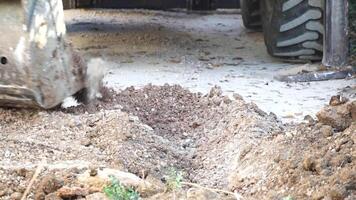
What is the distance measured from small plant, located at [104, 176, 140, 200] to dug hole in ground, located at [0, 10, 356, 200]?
0.06 metres

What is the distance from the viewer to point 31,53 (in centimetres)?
272

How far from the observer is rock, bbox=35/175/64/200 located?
6.45ft

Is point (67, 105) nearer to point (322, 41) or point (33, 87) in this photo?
point (33, 87)

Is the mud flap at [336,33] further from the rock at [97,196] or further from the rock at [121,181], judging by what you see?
the rock at [97,196]

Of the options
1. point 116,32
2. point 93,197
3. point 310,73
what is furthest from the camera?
point 116,32

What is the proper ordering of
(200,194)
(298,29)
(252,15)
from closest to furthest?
(200,194) → (298,29) → (252,15)

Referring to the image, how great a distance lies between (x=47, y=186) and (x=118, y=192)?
0.26 meters

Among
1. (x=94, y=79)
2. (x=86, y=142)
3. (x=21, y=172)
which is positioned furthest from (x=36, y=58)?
(x=21, y=172)

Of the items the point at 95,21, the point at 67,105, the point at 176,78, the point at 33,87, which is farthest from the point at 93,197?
the point at 95,21

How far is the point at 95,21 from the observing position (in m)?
7.25

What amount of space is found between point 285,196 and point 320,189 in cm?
11

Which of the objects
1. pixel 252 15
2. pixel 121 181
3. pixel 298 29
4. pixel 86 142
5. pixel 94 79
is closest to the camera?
pixel 121 181

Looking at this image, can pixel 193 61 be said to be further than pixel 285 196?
Yes

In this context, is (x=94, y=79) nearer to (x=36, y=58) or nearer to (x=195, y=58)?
(x=36, y=58)
